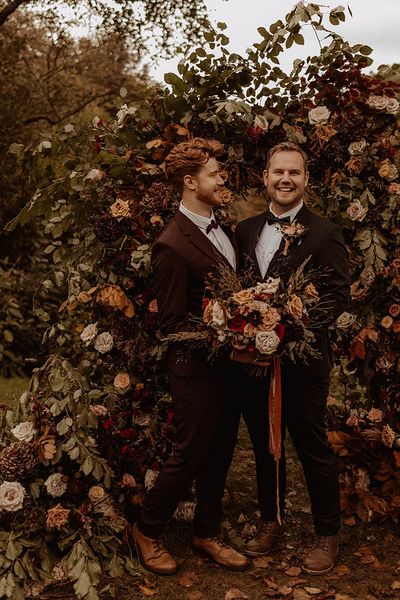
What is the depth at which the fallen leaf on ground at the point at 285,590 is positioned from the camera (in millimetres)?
3314

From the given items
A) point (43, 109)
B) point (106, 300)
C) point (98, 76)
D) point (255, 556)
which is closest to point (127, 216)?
point (106, 300)

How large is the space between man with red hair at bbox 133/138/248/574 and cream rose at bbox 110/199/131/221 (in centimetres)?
36

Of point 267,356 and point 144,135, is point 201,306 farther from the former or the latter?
point 144,135

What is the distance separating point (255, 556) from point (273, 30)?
273 cm

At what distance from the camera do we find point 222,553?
3.55 m

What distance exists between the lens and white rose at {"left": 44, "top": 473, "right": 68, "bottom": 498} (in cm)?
335

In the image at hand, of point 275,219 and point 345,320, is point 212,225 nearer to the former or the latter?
point 275,219

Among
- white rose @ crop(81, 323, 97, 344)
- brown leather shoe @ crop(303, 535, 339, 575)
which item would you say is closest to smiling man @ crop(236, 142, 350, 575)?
brown leather shoe @ crop(303, 535, 339, 575)

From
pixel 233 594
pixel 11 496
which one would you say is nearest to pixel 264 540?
pixel 233 594

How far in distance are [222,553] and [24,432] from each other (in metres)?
1.15

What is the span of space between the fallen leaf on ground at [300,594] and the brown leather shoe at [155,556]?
0.58 m

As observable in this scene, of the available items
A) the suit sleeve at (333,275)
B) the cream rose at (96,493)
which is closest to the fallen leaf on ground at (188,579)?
the cream rose at (96,493)

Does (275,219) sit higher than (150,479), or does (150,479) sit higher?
(275,219)

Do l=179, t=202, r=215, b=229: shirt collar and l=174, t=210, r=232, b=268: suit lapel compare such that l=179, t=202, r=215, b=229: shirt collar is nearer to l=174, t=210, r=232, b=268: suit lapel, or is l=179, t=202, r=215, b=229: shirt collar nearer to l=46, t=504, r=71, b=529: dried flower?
l=174, t=210, r=232, b=268: suit lapel
